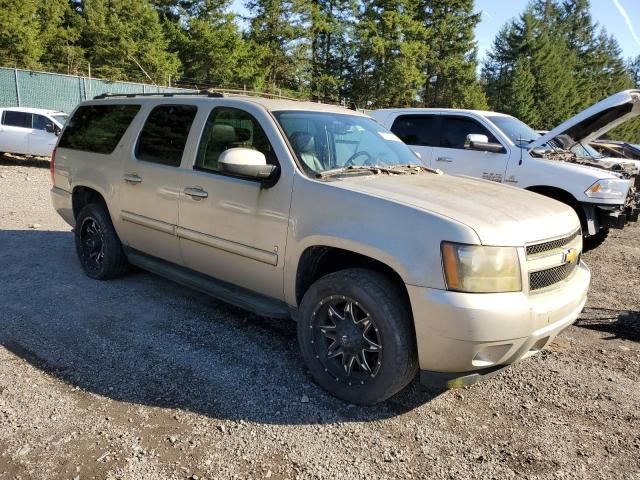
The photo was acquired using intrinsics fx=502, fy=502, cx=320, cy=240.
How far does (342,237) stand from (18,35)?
103 feet

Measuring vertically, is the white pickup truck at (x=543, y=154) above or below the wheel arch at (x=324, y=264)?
above

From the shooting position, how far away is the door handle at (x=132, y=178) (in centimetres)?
446

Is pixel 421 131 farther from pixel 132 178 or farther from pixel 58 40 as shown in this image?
pixel 58 40

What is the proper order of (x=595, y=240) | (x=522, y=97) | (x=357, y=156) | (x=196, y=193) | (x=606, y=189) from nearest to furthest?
(x=357, y=156)
(x=196, y=193)
(x=606, y=189)
(x=595, y=240)
(x=522, y=97)

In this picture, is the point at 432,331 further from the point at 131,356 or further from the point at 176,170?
the point at 176,170

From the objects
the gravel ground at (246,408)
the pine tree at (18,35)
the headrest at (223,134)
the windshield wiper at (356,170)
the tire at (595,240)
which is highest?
the pine tree at (18,35)

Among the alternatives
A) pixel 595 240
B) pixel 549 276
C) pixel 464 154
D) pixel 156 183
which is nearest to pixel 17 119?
pixel 156 183

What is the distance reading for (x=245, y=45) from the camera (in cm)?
3788

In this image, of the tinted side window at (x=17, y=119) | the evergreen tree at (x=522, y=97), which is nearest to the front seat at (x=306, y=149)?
the tinted side window at (x=17, y=119)

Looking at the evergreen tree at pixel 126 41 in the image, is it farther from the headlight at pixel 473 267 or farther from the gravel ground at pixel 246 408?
the headlight at pixel 473 267

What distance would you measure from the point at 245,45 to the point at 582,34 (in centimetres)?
5169

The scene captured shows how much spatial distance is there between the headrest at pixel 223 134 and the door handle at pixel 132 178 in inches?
36.6

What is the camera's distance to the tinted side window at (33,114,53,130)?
1452 centimetres

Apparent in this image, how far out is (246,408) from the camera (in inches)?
119
